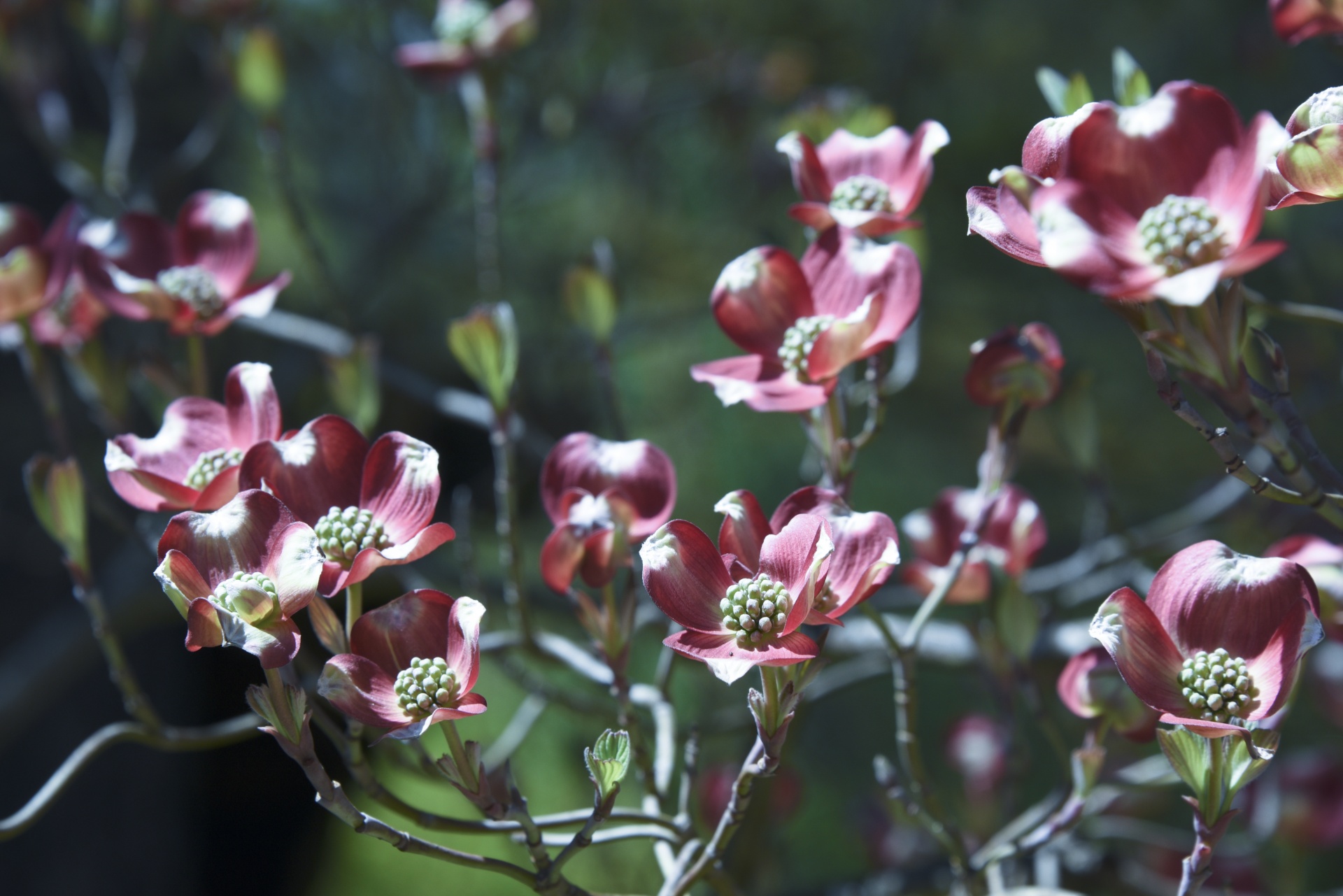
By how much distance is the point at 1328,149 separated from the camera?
0.32 m

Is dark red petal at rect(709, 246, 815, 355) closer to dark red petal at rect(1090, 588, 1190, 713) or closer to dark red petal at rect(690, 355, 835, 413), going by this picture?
dark red petal at rect(690, 355, 835, 413)

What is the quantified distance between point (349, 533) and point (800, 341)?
0.61ft

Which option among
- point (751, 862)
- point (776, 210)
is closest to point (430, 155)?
point (776, 210)

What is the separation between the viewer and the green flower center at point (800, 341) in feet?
1.36

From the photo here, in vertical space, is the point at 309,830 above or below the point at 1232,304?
below

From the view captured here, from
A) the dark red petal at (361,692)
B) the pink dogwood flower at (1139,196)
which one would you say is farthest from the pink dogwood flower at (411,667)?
the pink dogwood flower at (1139,196)

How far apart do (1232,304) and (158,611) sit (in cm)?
103

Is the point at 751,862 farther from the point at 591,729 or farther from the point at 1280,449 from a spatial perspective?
the point at 591,729

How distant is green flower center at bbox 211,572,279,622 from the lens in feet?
1.02

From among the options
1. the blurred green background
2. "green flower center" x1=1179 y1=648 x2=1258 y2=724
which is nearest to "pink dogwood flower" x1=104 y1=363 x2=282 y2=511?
"green flower center" x1=1179 y1=648 x2=1258 y2=724

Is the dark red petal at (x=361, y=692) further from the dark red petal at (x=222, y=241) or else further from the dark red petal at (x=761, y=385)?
the dark red petal at (x=222, y=241)

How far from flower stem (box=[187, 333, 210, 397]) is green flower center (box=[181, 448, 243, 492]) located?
0.33 feet

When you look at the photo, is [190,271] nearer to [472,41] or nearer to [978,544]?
[472,41]

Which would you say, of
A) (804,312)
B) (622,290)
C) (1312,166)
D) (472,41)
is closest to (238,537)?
(804,312)
